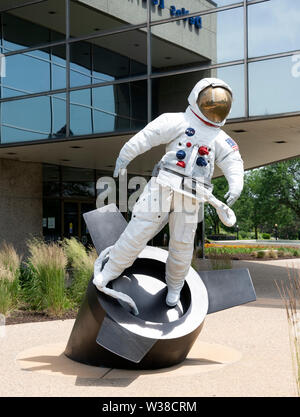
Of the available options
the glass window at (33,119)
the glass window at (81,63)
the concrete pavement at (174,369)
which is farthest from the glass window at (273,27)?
the concrete pavement at (174,369)

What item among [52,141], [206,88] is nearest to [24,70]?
[52,141]

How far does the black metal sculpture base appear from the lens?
16.8ft

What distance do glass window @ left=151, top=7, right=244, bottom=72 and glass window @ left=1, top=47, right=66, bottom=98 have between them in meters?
2.75

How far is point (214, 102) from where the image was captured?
5414mm

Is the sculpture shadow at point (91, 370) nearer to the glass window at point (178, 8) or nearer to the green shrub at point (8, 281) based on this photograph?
the green shrub at point (8, 281)

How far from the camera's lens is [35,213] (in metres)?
17.6

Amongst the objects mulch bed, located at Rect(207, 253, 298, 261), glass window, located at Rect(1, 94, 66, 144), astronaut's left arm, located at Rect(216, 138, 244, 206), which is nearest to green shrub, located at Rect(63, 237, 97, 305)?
astronaut's left arm, located at Rect(216, 138, 244, 206)

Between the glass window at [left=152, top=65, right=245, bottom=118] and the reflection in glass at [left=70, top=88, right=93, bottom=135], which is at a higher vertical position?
the glass window at [left=152, top=65, right=245, bottom=118]

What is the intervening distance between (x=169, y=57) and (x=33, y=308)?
341 inches

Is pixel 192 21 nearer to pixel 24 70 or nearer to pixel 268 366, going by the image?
pixel 24 70

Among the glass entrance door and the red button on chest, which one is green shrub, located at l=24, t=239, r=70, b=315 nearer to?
the red button on chest

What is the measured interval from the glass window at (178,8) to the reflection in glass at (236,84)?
7.01ft

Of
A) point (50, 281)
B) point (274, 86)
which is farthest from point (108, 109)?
point (50, 281)

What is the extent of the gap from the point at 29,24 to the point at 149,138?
38.5 feet
